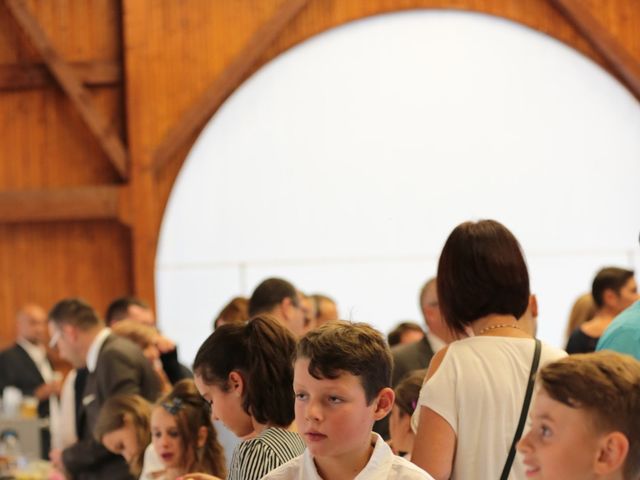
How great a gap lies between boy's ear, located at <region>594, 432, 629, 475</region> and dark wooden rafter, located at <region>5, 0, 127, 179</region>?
32.6 ft

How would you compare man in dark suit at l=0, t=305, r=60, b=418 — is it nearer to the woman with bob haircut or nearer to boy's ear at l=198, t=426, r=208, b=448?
boy's ear at l=198, t=426, r=208, b=448

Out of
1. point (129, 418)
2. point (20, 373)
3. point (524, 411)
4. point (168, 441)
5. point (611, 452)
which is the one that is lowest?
point (20, 373)

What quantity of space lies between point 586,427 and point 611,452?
0.06m

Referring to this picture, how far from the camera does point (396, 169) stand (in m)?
11.8

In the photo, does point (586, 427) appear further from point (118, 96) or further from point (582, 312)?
point (118, 96)

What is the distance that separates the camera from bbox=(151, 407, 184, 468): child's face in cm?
426

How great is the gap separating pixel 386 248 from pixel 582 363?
9.53 meters

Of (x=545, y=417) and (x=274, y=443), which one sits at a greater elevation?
(x=545, y=417)

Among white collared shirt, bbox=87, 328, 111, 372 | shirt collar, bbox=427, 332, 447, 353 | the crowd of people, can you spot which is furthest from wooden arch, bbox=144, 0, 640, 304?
the crowd of people

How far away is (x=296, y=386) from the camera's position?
8.79 feet

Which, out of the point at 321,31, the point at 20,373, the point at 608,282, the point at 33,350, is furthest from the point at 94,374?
the point at 321,31

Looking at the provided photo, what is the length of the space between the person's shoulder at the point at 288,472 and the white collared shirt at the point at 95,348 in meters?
3.76

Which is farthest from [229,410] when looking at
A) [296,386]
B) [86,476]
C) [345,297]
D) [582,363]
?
[345,297]

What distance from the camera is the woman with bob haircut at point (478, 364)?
2.90 metres
